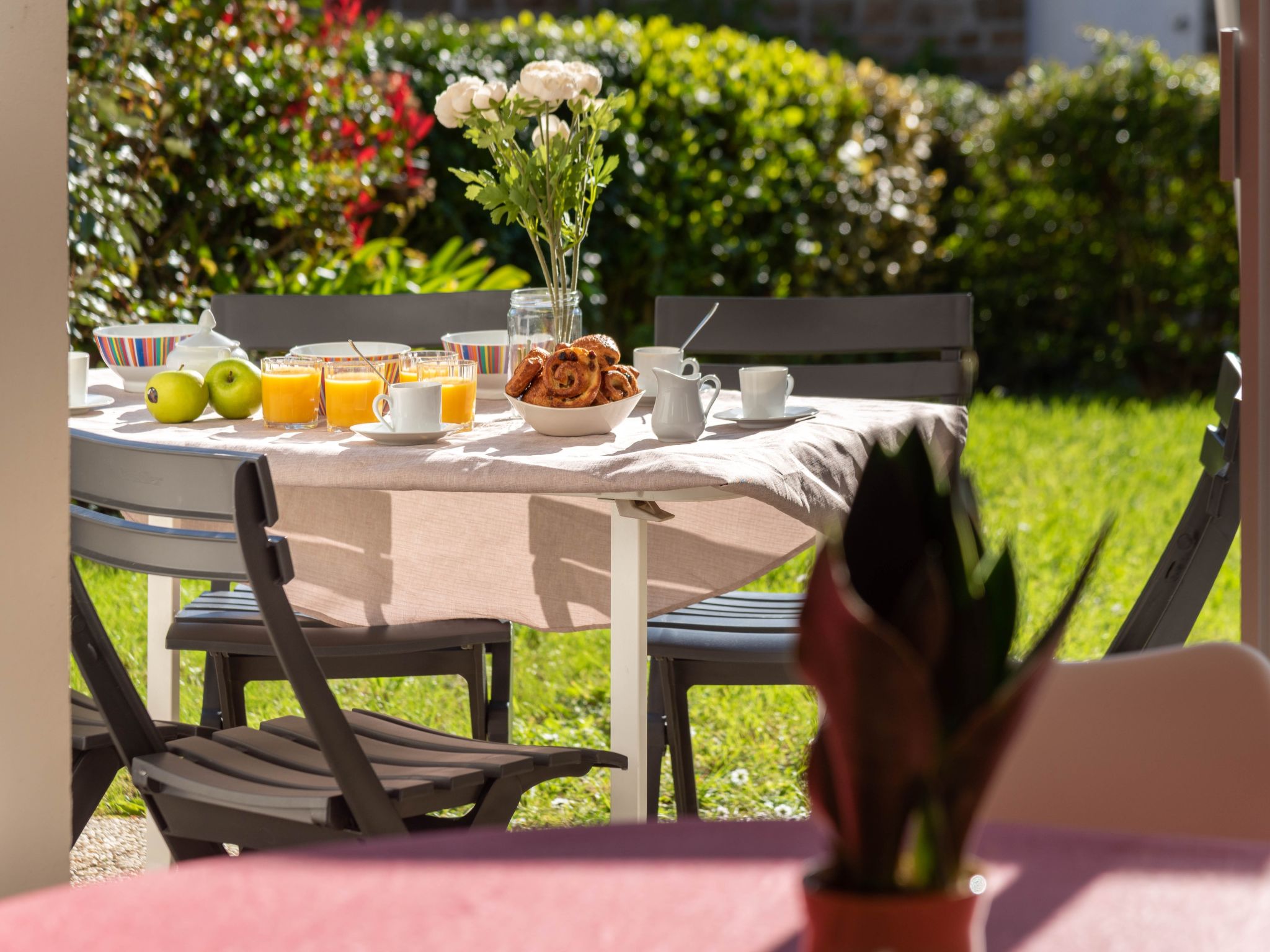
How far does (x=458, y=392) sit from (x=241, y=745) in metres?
0.67

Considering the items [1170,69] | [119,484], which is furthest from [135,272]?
[1170,69]

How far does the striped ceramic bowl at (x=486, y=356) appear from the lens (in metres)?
2.81

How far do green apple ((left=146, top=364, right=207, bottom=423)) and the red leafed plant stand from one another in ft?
6.47

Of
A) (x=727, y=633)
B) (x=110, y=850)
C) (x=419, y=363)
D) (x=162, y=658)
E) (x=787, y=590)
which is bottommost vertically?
(x=110, y=850)

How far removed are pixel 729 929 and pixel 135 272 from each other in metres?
4.27

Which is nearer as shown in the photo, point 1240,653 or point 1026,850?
point 1026,850

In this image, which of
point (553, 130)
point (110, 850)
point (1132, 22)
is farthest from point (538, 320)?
point (1132, 22)

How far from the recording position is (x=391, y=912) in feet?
2.81

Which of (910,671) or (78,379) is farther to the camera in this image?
(78,379)

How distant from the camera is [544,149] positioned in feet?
8.34

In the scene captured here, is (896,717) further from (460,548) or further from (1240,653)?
(460,548)

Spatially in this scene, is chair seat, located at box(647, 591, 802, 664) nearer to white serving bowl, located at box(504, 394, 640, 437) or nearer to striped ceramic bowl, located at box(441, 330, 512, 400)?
white serving bowl, located at box(504, 394, 640, 437)

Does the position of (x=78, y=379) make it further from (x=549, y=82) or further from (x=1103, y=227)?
(x=1103, y=227)

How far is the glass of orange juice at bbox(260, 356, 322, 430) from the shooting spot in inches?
95.9
